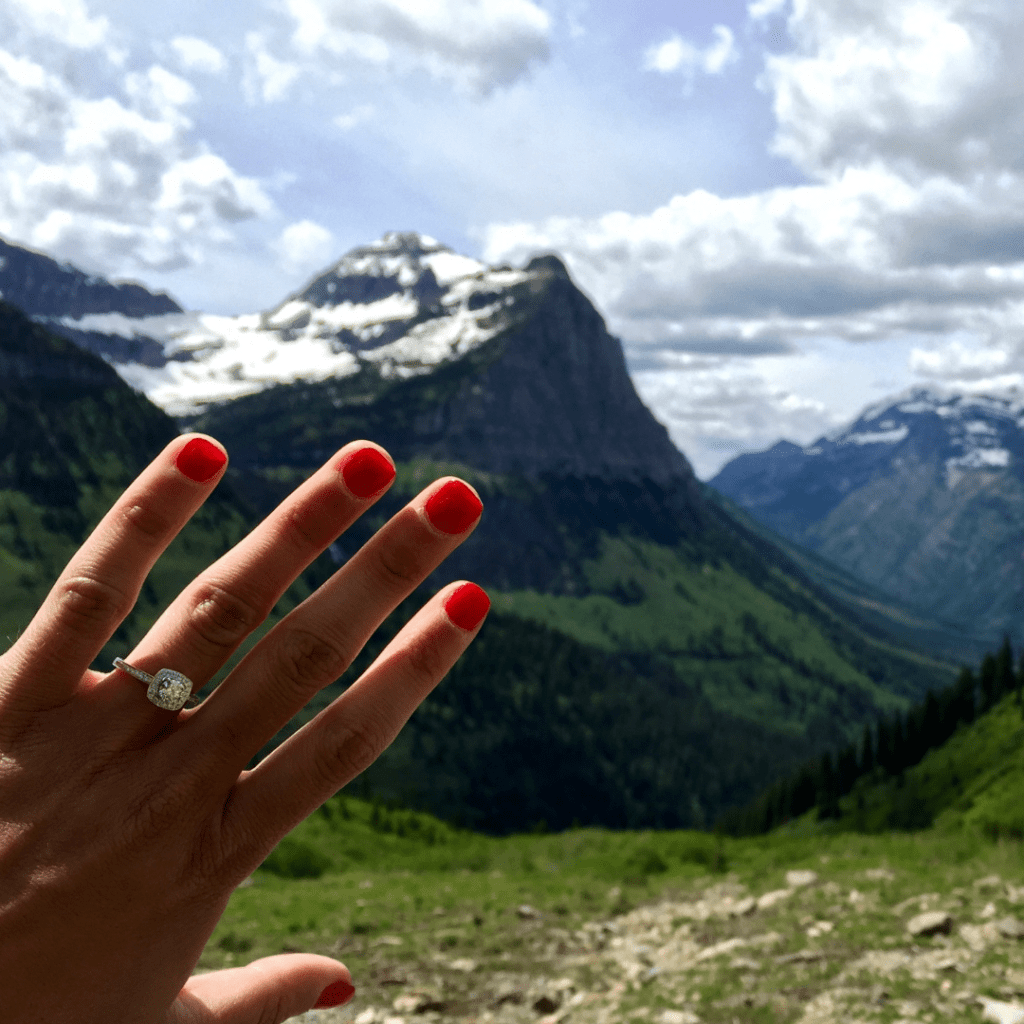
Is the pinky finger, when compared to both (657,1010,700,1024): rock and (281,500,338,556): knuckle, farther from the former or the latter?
(657,1010,700,1024): rock

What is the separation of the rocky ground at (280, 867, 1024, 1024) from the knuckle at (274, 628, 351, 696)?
9232 millimetres

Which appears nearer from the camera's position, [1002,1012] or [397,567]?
[397,567]

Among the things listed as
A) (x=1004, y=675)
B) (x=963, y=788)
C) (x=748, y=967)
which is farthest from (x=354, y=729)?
(x=1004, y=675)

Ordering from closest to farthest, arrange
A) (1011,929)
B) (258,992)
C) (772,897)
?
1. (258,992)
2. (1011,929)
3. (772,897)

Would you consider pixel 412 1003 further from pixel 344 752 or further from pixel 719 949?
pixel 344 752

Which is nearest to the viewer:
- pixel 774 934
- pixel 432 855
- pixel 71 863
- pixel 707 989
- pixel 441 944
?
pixel 71 863

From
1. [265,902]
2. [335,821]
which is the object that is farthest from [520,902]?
[335,821]

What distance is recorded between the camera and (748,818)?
10169 centimetres

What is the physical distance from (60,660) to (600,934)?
1685 cm

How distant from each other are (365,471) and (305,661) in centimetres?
91

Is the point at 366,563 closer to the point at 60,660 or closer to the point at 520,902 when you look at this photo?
the point at 60,660

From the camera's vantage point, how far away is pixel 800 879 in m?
20.0

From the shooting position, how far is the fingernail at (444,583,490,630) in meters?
3.88

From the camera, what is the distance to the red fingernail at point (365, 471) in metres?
3.63
